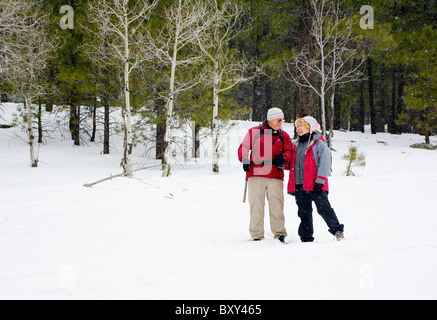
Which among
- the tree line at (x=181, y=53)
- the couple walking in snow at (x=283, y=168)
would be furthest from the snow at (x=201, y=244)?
the tree line at (x=181, y=53)

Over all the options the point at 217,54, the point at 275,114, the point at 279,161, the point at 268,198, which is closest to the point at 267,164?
the point at 279,161

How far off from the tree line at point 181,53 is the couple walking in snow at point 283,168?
6165 mm

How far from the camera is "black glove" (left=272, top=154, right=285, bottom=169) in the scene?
461 centimetres

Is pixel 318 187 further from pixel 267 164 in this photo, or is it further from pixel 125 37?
pixel 125 37

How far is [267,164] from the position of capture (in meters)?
4.68

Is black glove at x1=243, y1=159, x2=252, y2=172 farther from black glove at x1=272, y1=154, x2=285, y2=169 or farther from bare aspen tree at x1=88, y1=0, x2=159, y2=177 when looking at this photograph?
bare aspen tree at x1=88, y1=0, x2=159, y2=177

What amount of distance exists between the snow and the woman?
1.12ft

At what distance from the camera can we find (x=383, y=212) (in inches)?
256

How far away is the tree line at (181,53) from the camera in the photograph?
11047mm

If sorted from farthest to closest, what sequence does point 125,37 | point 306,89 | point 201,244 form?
1. point 306,89
2. point 125,37
3. point 201,244

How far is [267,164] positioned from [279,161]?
164mm

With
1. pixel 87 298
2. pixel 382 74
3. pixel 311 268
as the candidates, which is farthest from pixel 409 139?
pixel 87 298

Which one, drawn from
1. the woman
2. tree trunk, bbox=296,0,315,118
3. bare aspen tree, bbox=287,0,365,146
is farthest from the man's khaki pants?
tree trunk, bbox=296,0,315,118
